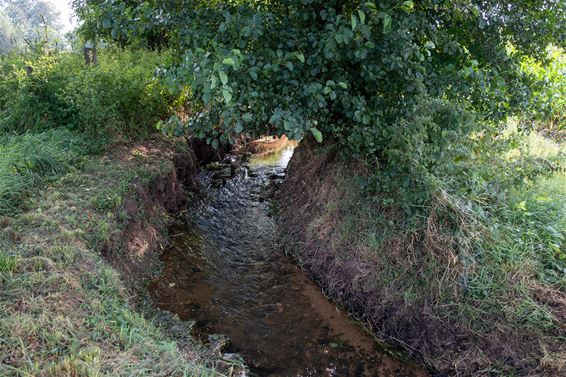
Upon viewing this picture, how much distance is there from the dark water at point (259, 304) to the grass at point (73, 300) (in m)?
0.53

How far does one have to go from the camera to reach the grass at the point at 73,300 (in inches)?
102

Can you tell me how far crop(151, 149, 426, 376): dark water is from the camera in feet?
12.5

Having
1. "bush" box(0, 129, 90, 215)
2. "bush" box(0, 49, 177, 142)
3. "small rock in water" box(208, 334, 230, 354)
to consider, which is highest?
"bush" box(0, 49, 177, 142)

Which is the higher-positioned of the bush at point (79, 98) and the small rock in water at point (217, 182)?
the bush at point (79, 98)

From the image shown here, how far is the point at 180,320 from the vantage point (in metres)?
4.14

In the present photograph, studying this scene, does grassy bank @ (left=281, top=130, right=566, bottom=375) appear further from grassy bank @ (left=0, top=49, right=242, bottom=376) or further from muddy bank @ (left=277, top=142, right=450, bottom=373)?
grassy bank @ (left=0, top=49, right=242, bottom=376)

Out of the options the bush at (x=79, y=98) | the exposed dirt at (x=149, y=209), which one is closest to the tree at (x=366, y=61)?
the exposed dirt at (x=149, y=209)

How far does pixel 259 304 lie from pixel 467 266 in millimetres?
2228

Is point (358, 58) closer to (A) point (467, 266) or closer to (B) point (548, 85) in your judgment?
(A) point (467, 266)

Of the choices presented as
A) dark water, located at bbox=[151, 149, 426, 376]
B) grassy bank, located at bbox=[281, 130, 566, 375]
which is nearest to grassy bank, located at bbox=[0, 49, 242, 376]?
dark water, located at bbox=[151, 149, 426, 376]

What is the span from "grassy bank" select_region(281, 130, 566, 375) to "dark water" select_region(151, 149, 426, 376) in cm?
30

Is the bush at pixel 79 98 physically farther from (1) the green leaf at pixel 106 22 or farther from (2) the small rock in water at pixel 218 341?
(2) the small rock in water at pixel 218 341

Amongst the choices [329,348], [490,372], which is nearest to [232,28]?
[329,348]

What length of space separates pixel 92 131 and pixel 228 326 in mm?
3734
